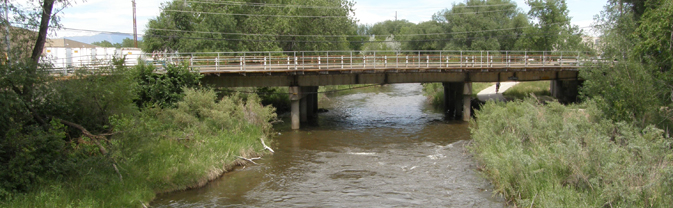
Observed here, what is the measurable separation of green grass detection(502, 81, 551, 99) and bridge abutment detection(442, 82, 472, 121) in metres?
6.32

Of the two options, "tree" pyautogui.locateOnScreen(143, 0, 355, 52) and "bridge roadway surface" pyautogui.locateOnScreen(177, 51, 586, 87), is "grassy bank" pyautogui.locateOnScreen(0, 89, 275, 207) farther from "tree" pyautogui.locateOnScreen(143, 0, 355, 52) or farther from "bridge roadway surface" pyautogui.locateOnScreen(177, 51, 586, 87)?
"tree" pyautogui.locateOnScreen(143, 0, 355, 52)

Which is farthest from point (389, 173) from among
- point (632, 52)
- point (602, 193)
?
point (632, 52)

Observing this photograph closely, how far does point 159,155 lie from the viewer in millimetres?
17453

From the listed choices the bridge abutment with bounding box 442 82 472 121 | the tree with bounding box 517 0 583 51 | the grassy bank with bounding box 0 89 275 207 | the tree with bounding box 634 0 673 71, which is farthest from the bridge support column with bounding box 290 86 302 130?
the tree with bounding box 517 0 583 51

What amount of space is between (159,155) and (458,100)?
24882mm

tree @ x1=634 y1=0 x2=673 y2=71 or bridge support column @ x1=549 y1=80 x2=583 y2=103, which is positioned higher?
tree @ x1=634 y1=0 x2=673 y2=71

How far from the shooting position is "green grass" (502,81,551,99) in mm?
43138

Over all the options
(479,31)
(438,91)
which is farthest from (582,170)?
(479,31)

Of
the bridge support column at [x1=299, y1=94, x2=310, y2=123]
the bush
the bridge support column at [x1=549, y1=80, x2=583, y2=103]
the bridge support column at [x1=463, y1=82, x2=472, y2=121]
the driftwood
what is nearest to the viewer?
the driftwood

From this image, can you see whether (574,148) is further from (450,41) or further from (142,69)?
(450,41)

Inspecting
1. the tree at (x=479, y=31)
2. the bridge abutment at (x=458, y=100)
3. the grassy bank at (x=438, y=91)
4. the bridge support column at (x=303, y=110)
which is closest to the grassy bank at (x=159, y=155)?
the bridge support column at (x=303, y=110)

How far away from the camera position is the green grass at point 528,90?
43.1 meters

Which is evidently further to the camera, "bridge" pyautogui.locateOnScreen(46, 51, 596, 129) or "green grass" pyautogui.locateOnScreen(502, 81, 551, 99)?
"green grass" pyautogui.locateOnScreen(502, 81, 551, 99)

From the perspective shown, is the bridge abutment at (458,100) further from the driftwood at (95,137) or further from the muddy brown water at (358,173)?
the driftwood at (95,137)
